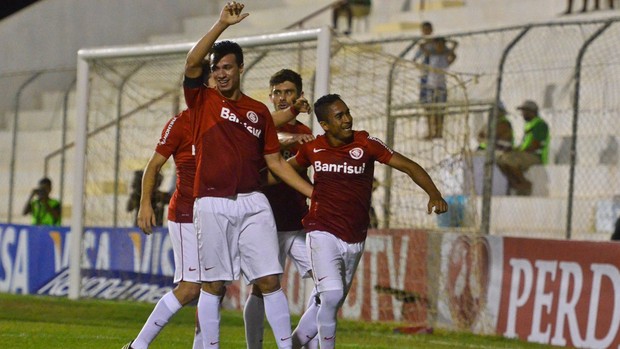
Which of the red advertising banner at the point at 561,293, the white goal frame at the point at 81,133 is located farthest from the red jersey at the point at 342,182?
the white goal frame at the point at 81,133

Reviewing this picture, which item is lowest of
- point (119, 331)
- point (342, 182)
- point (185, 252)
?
point (119, 331)

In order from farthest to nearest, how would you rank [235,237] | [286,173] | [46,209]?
1. [46,209]
2. [286,173]
3. [235,237]

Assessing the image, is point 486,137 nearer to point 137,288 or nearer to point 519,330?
point 519,330

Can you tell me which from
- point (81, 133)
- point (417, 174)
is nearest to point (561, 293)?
point (417, 174)

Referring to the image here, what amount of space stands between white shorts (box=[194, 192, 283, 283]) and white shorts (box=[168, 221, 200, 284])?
→ 0.86 feet

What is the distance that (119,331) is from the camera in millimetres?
12953

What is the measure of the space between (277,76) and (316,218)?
111 centimetres

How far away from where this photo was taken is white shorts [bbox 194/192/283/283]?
8688 mm

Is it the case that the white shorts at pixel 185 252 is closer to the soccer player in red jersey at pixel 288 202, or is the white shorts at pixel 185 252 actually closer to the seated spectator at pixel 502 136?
the soccer player in red jersey at pixel 288 202

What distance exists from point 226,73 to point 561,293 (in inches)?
235

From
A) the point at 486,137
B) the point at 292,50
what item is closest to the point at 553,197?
the point at 486,137

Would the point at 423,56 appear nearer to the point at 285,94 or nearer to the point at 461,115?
the point at 461,115

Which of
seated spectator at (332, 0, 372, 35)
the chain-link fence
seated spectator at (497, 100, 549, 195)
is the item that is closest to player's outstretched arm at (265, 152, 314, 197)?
the chain-link fence

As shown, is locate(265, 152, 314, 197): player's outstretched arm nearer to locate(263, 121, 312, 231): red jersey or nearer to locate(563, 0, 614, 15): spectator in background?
locate(263, 121, 312, 231): red jersey
